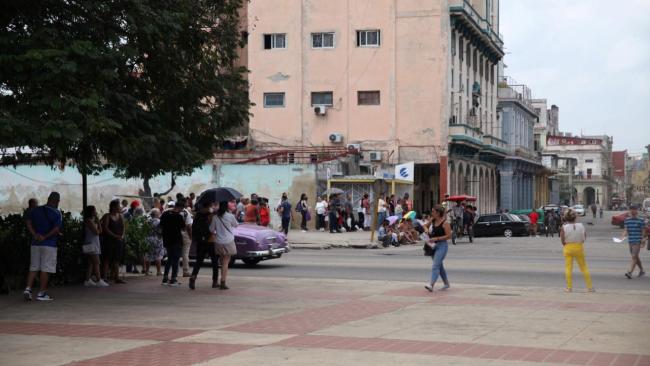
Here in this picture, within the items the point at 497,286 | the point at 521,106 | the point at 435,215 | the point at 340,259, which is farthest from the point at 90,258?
the point at 521,106

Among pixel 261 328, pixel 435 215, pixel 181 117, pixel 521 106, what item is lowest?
pixel 261 328

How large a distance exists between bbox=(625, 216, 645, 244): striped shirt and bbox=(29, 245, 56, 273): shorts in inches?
502

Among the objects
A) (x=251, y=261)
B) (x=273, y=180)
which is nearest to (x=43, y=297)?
(x=251, y=261)

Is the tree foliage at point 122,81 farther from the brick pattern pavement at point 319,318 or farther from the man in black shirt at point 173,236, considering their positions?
the brick pattern pavement at point 319,318

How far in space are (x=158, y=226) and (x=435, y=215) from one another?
712cm

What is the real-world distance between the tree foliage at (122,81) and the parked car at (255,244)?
189 inches

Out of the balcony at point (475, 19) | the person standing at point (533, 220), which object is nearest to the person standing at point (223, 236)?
the person standing at point (533, 220)

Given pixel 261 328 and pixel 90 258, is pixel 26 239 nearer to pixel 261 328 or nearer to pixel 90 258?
pixel 90 258

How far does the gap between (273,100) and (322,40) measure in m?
4.60

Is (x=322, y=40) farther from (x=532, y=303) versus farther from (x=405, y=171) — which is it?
(x=532, y=303)

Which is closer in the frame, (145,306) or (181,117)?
(145,306)

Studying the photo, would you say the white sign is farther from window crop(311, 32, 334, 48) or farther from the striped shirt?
the striped shirt

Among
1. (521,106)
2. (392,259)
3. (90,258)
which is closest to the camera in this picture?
(90,258)

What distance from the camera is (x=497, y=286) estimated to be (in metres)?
19.5
